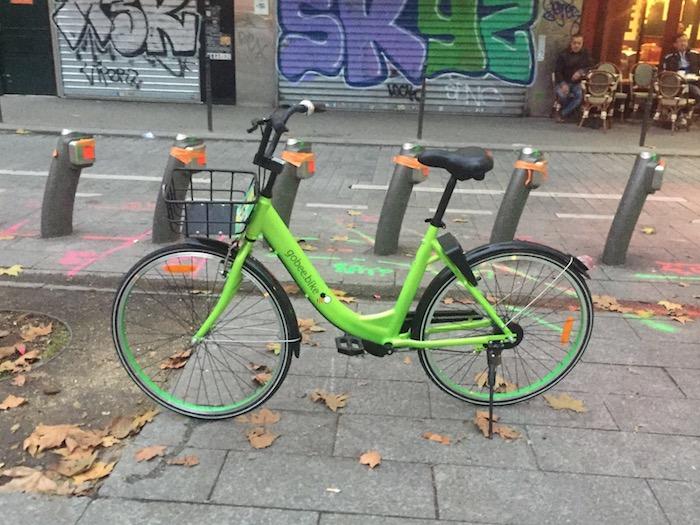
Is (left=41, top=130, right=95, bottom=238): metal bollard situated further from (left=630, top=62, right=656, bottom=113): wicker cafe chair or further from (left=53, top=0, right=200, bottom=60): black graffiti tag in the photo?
(left=630, top=62, right=656, bottom=113): wicker cafe chair

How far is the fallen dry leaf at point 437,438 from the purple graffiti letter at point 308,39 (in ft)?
40.1

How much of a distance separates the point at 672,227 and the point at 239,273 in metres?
5.35

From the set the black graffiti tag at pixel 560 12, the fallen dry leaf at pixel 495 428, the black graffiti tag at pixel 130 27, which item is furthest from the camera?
the black graffiti tag at pixel 130 27

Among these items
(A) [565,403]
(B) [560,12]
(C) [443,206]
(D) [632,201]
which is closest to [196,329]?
(C) [443,206]

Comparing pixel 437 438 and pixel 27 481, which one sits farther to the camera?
pixel 437 438

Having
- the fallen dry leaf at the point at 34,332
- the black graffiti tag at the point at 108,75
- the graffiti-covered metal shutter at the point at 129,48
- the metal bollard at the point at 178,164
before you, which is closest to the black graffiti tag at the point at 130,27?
the graffiti-covered metal shutter at the point at 129,48

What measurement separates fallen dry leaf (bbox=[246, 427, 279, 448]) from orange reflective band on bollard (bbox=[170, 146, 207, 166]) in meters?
2.11

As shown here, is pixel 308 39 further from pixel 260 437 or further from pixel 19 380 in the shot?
pixel 260 437

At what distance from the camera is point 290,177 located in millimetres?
5531

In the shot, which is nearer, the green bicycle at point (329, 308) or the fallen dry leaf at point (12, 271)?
the green bicycle at point (329, 308)

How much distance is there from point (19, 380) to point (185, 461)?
1247 millimetres

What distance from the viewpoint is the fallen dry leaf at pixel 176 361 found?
3.70 m

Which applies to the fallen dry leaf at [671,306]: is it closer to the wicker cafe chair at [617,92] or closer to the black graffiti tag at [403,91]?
the wicker cafe chair at [617,92]

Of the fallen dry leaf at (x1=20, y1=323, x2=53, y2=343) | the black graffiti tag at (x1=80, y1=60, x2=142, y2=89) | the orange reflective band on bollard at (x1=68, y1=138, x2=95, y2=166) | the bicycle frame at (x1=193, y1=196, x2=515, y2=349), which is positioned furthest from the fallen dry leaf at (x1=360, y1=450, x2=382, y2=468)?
the black graffiti tag at (x1=80, y1=60, x2=142, y2=89)
